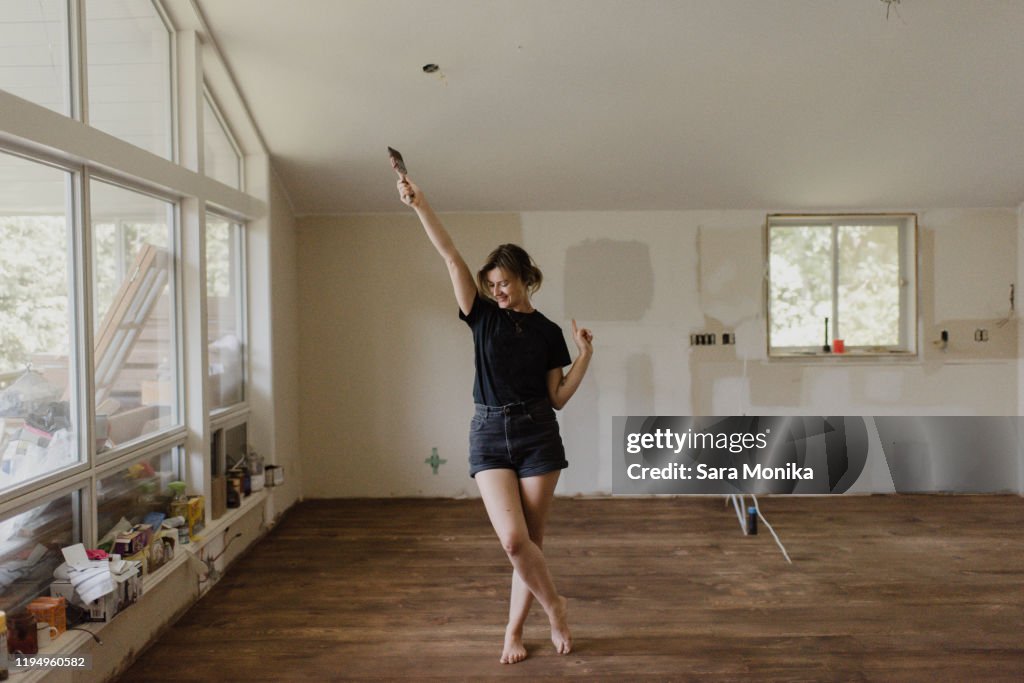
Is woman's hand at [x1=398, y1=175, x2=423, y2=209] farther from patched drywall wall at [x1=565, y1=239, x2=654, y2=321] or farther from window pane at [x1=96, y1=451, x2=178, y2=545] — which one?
patched drywall wall at [x1=565, y1=239, x2=654, y2=321]

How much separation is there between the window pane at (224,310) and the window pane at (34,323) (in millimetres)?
1174

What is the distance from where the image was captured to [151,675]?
8.11ft

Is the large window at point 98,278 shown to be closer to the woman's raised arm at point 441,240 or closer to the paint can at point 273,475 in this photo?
the paint can at point 273,475

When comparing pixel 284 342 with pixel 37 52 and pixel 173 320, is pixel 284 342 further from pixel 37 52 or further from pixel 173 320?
pixel 37 52

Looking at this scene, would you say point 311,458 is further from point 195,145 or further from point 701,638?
point 701,638

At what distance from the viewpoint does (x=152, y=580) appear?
2.66 m

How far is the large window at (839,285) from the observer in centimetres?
Result: 499

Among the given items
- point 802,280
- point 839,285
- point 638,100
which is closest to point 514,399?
point 638,100

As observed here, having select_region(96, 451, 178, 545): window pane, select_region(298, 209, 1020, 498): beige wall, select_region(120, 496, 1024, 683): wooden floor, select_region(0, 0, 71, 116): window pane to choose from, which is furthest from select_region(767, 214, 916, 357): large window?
select_region(0, 0, 71, 116): window pane

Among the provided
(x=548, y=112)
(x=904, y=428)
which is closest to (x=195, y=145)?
(x=548, y=112)

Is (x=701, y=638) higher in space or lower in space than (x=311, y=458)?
lower

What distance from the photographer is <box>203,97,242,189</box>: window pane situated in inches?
145

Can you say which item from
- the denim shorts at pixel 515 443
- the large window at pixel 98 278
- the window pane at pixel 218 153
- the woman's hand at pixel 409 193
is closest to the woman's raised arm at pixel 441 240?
the woman's hand at pixel 409 193

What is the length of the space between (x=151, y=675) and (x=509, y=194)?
11.1 feet
